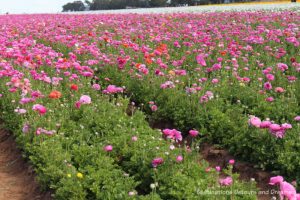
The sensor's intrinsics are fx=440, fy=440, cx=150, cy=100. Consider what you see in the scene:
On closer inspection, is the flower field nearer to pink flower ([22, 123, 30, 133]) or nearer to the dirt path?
pink flower ([22, 123, 30, 133])

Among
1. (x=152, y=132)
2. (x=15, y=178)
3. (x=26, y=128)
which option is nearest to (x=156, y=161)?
(x=152, y=132)

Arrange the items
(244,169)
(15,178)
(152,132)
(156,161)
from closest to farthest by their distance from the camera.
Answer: (156,161)
(244,169)
(15,178)
(152,132)

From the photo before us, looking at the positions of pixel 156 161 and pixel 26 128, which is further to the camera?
pixel 26 128

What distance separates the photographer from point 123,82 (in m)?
7.96

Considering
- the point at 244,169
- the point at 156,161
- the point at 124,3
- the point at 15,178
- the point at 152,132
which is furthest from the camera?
the point at 124,3

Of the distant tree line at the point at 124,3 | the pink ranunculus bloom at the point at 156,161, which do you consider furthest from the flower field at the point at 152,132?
the distant tree line at the point at 124,3

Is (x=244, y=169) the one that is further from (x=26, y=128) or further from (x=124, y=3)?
(x=124, y=3)

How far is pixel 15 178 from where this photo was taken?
5.42 metres

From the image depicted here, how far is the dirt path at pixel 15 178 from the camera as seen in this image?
16.2ft

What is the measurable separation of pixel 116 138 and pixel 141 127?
45 cm

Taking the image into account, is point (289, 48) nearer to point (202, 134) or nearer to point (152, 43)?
point (152, 43)

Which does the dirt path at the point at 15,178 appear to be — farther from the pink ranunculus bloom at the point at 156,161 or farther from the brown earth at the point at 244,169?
the brown earth at the point at 244,169

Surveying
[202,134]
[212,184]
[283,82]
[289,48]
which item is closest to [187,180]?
[212,184]

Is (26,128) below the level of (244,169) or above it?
above
